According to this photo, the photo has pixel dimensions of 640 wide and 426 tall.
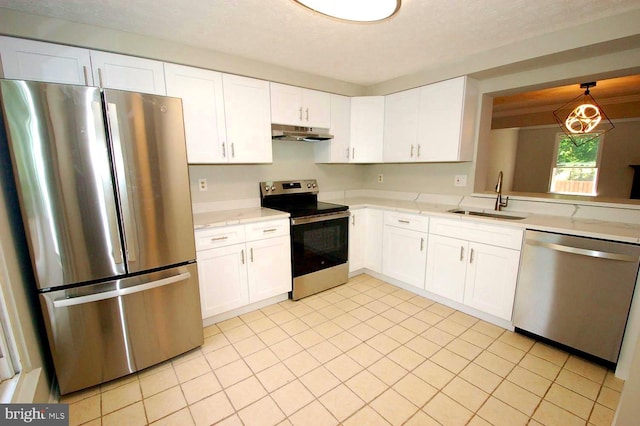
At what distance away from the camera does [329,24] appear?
1.86m

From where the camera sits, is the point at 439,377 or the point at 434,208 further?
the point at 434,208

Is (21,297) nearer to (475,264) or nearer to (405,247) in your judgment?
(405,247)

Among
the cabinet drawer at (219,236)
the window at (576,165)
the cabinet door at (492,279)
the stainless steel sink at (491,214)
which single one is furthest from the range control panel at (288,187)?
the window at (576,165)

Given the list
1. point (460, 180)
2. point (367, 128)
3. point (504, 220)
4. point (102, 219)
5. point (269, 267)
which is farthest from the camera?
point (367, 128)

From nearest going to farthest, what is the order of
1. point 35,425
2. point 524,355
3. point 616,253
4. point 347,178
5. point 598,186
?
1. point 35,425
2. point 616,253
3. point 524,355
4. point 347,178
5. point 598,186

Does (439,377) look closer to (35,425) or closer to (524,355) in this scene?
(524,355)

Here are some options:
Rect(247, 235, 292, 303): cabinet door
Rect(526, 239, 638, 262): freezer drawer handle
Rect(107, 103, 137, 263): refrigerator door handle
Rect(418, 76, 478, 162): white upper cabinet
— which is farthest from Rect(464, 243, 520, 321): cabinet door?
Rect(107, 103, 137, 263): refrigerator door handle

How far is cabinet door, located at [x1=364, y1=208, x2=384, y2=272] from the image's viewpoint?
3.17 m

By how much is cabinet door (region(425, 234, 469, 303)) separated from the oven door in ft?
2.95

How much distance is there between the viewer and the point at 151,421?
4.88 ft

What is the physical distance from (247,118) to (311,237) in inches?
50.8

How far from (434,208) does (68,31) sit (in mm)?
3228

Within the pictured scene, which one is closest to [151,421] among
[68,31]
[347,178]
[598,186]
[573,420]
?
[573,420]

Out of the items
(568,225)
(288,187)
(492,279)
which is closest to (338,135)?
(288,187)
